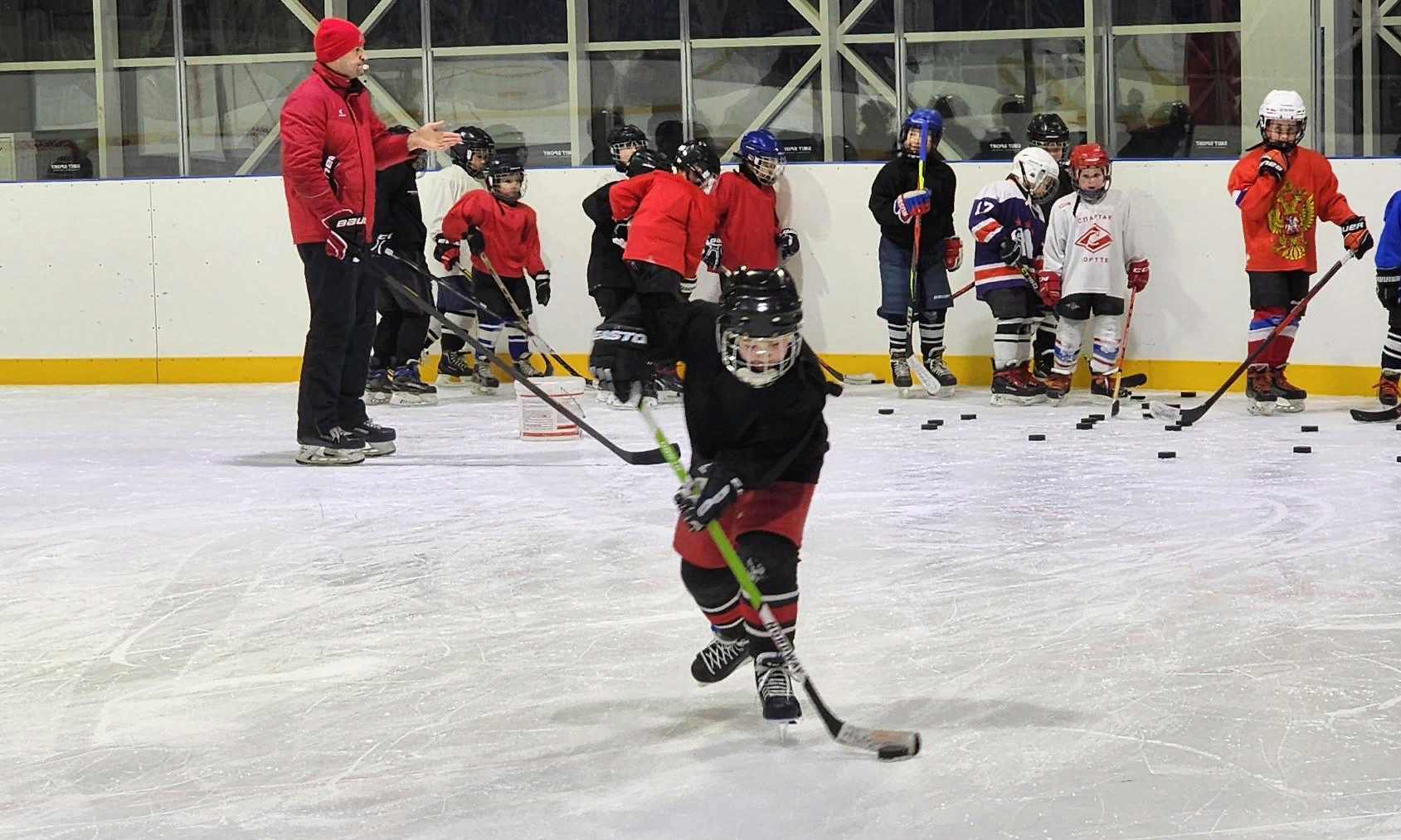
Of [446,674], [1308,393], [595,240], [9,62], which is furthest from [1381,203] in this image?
[9,62]

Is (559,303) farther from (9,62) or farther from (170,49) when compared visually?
(9,62)

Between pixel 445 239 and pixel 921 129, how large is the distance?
2154mm

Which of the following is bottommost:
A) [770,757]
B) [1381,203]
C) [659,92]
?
[770,757]

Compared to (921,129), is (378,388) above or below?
below

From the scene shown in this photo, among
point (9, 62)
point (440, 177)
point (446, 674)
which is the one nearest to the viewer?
point (446, 674)

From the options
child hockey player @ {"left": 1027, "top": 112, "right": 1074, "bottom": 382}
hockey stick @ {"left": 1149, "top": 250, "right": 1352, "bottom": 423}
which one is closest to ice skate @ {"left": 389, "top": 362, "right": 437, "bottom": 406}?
child hockey player @ {"left": 1027, "top": 112, "right": 1074, "bottom": 382}

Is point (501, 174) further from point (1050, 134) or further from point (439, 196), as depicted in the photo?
point (1050, 134)

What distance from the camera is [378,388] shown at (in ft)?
24.3

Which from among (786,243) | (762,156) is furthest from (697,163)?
(786,243)

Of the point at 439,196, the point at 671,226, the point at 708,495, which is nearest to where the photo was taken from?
the point at 708,495

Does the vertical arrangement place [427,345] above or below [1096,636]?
above

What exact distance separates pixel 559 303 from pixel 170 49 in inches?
93.8

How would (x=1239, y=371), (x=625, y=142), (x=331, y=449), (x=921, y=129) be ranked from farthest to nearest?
(x=625, y=142) < (x=921, y=129) < (x=1239, y=371) < (x=331, y=449)

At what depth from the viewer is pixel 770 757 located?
244 cm
